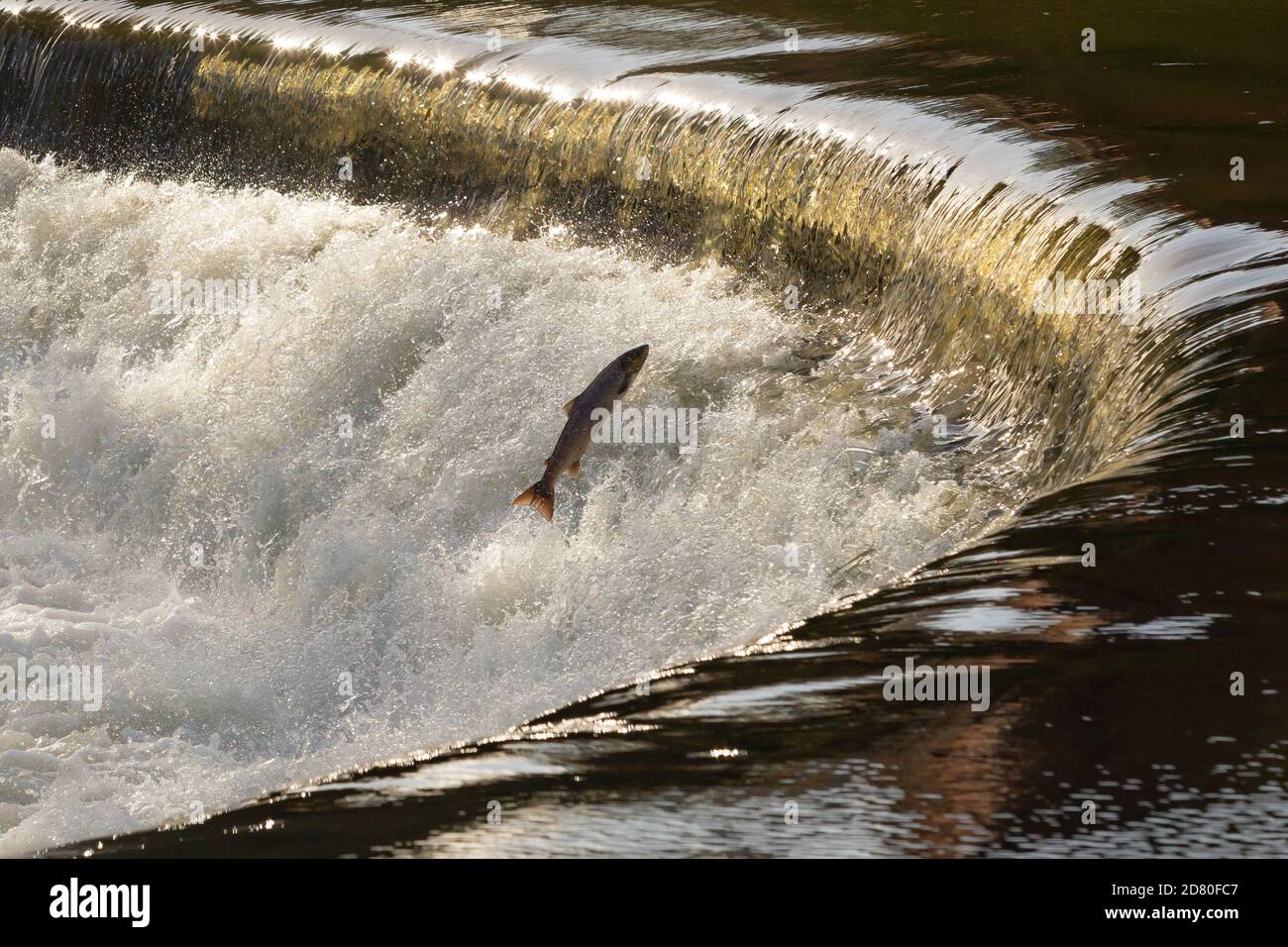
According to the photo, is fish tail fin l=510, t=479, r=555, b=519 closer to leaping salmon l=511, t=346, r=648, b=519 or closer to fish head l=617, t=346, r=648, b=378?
leaping salmon l=511, t=346, r=648, b=519

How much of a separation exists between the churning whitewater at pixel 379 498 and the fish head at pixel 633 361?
28cm

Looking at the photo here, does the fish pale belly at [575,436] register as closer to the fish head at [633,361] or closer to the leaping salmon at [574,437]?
the leaping salmon at [574,437]

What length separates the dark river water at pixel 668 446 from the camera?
273cm

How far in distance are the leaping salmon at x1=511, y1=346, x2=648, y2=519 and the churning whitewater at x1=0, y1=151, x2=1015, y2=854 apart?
23 centimetres

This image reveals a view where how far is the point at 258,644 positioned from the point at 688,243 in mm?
2750

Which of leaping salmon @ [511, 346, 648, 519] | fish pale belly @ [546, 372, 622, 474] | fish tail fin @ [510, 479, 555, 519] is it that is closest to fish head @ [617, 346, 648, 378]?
leaping salmon @ [511, 346, 648, 519]

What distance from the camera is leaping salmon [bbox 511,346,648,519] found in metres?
6.10

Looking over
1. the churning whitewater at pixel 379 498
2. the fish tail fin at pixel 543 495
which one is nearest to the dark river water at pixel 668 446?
the churning whitewater at pixel 379 498

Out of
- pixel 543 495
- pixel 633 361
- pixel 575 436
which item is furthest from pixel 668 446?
pixel 543 495

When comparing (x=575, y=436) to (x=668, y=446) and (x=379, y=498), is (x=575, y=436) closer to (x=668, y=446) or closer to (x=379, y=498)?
(x=668, y=446)

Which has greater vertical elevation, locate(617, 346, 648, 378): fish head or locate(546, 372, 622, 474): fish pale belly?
locate(617, 346, 648, 378): fish head

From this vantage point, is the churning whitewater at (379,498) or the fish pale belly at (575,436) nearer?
the churning whitewater at (379,498)
